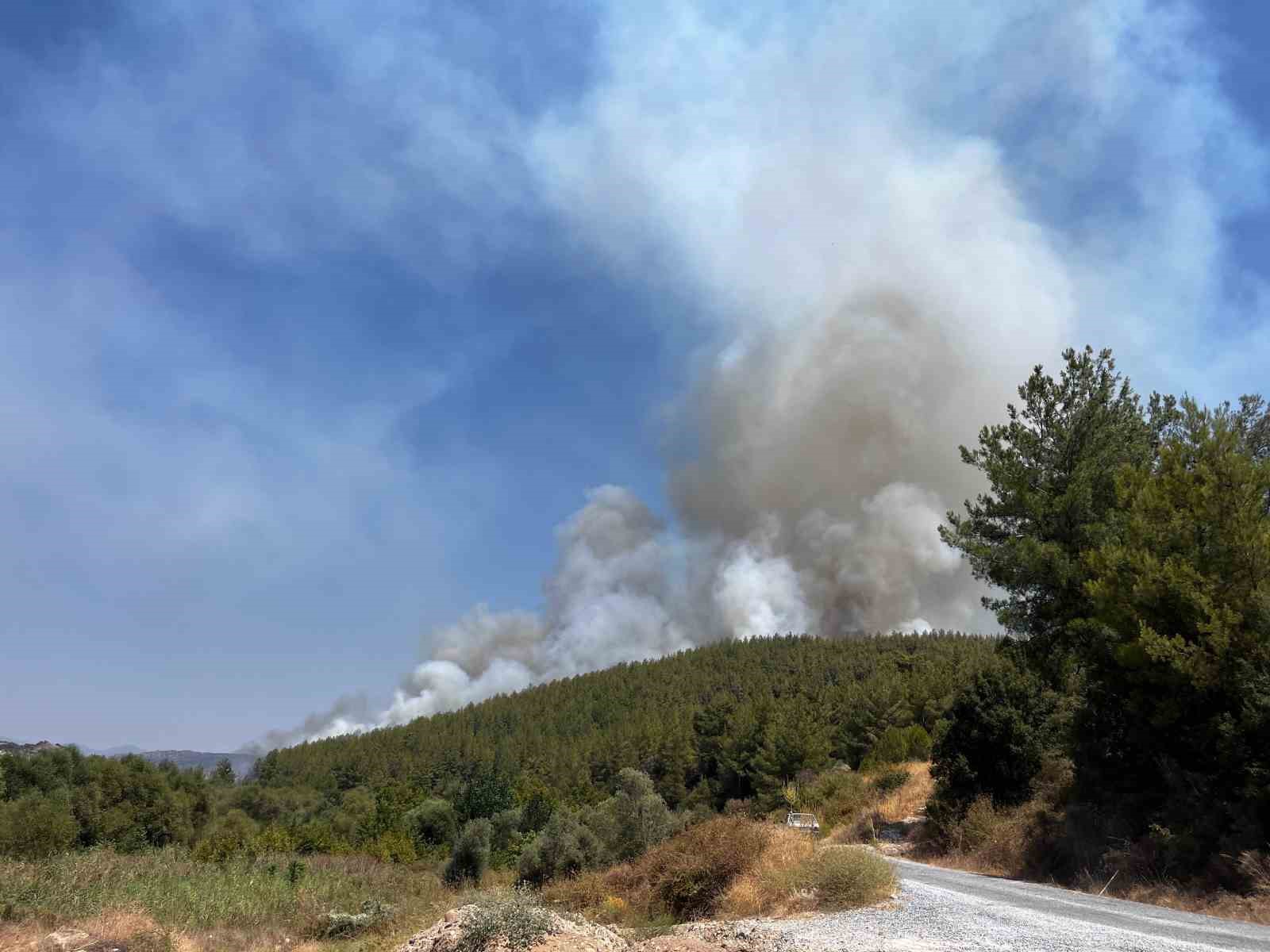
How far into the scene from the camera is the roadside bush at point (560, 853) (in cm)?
2797

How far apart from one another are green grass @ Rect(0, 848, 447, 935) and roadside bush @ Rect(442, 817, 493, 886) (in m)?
9.43

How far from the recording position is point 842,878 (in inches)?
525

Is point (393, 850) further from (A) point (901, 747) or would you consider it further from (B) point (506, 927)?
(B) point (506, 927)

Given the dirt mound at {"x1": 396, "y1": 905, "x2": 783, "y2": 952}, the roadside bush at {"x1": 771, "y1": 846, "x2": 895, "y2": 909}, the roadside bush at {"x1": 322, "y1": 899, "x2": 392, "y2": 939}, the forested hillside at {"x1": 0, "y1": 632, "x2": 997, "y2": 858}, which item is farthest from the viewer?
the forested hillside at {"x1": 0, "y1": 632, "x2": 997, "y2": 858}

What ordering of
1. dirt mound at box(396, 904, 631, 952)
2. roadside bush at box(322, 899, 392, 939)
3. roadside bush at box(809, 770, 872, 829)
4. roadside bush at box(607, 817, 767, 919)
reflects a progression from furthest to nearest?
roadside bush at box(809, 770, 872, 829) < roadside bush at box(322, 899, 392, 939) < roadside bush at box(607, 817, 767, 919) < dirt mound at box(396, 904, 631, 952)

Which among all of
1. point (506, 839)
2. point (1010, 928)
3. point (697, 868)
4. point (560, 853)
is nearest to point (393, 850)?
point (506, 839)

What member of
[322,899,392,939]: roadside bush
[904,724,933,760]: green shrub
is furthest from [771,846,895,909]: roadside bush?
[904,724,933,760]: green shrub

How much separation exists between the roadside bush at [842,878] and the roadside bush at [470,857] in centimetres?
2851

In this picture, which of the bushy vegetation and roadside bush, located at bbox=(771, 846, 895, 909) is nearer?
roadside bush, located at bbox=(771, 846, 895, 909)

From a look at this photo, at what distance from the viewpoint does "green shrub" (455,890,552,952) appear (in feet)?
33.6

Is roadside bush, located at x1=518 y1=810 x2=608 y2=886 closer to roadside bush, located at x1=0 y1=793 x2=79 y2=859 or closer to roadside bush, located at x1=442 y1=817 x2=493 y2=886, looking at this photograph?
roadside bush, located at x1=442 y1=817 x2=493 y2=886

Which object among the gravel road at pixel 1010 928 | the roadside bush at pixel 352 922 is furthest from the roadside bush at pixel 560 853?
the gravel road at pixel 1010 928

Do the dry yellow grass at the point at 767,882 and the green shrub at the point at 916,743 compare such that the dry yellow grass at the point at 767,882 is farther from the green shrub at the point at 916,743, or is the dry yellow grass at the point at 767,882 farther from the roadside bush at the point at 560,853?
the green shrub at the point at 916,743

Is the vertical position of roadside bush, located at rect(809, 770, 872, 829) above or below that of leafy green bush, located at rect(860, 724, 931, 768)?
below
